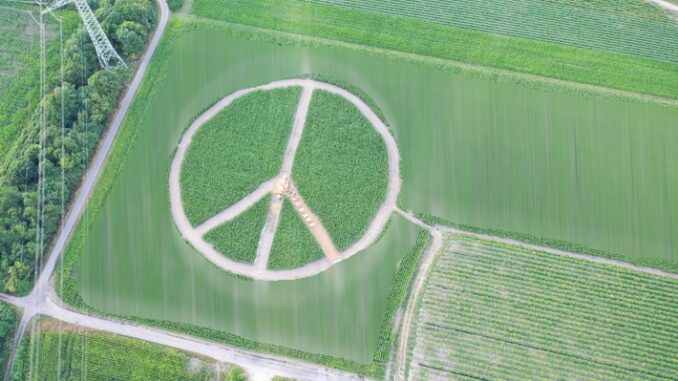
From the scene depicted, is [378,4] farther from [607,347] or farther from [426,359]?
[607,347]

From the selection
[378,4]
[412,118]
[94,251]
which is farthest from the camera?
[378,4]

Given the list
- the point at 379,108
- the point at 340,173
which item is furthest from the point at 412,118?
the point at 340,173

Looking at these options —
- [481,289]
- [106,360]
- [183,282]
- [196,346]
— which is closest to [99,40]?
[183,282]

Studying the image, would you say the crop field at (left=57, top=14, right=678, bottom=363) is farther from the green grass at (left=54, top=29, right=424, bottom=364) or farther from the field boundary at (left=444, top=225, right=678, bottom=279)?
the field boundary at (left=444, top=225, right=678, bottom=279)

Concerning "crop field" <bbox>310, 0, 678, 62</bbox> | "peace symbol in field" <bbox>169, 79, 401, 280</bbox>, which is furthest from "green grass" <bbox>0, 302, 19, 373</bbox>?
"crop field" <bbox>310, 0, 678, 62</bbox>

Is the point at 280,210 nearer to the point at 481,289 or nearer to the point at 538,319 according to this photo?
the point at 481,289

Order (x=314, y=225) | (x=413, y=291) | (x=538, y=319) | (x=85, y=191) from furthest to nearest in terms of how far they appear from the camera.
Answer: (x=85, y=191) < (x=314, y=225) < (x=413, y=291) < (x=538, y=319)

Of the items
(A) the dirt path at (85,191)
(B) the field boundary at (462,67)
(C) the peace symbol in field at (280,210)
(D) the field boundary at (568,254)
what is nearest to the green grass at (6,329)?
(A) the dirt path at (85,191)
